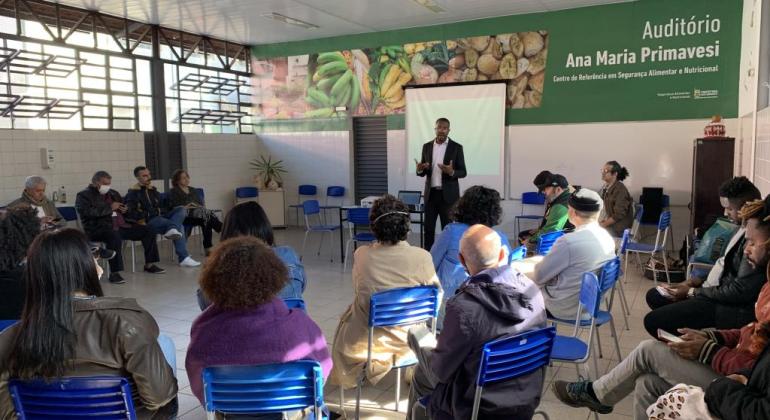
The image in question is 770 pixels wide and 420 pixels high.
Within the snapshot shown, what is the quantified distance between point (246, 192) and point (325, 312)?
5.59 metres

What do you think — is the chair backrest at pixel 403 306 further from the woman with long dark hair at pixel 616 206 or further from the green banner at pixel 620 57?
the green banner at pixel 620 57

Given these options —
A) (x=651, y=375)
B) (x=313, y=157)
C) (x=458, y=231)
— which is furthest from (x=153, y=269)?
(x=651, y=375)

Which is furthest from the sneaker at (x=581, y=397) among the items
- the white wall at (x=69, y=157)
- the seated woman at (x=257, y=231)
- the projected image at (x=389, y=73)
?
the white wall at (x=69, y=157)

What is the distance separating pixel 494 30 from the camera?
28.1 feet

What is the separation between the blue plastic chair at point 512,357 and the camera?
6.40 feet

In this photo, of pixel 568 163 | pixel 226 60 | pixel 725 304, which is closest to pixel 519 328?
pixel 725 304

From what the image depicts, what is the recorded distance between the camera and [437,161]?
21.7ft

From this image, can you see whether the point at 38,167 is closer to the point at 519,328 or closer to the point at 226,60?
the point at 226,60

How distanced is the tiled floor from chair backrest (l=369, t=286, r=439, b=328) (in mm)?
607

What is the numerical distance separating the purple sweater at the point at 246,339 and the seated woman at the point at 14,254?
1.40 m

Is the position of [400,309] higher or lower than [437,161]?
lower

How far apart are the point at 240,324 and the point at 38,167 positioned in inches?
270

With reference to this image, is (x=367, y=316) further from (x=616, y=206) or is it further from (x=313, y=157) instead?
(x=313, y=157)

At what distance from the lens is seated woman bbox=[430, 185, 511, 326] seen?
11.4 feet
